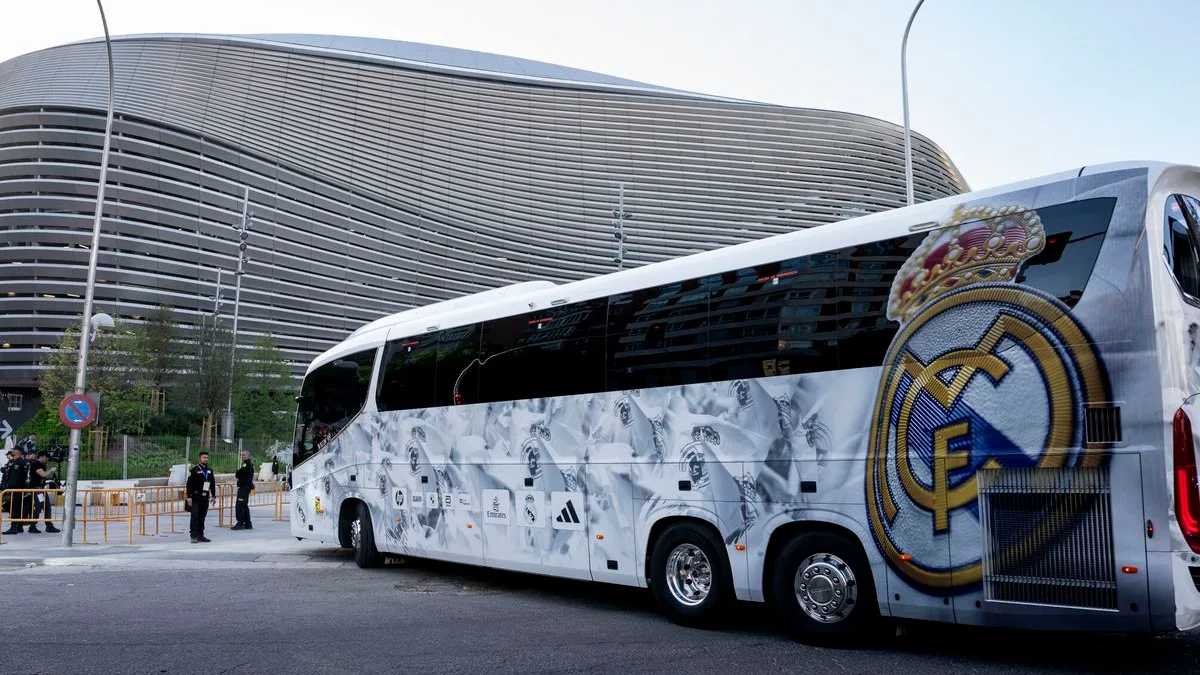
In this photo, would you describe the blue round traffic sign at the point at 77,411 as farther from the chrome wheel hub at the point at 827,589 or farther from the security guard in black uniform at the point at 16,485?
the chrome wheel hub at the point at 827,589

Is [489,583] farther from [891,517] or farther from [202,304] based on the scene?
[202,304]

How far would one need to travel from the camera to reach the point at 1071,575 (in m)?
6.27

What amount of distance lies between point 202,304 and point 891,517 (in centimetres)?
7242

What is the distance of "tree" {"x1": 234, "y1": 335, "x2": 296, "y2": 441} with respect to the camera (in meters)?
49.3

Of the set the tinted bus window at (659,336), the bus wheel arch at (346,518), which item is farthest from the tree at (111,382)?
the tinted bus window at (659,336)

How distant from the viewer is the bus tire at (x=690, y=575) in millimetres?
8516

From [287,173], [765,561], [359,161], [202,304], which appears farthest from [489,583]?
[359,161]

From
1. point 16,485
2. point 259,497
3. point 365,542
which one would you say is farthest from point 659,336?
point 259,497

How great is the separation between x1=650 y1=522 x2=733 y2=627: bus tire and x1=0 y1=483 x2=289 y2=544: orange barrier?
12733mm

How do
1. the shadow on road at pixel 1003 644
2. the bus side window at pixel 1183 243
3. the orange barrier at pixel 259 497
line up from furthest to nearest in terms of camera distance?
the orange barrier at pixel 259 497, the shadow on road at pixel 1003 644, the bus side window at pixel 1183 243

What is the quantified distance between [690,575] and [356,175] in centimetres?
8106

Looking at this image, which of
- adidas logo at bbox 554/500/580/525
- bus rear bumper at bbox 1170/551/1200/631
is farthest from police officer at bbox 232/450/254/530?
bus rear bumper at bbox 1170/551/1200/631

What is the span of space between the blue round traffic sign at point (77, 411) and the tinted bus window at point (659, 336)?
12004 millimetres

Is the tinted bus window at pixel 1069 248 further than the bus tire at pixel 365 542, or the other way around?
the bus tire at pixel 365 542
